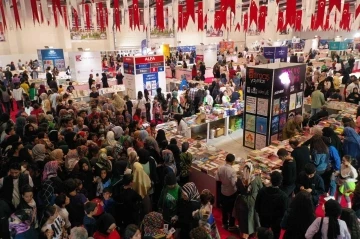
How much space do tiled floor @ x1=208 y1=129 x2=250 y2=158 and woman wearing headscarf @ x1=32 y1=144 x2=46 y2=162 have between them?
5059mm

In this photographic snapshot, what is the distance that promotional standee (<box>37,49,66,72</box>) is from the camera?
57.4 feet

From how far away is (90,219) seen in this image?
11.4ft

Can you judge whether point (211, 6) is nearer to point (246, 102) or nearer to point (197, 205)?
point (246, 102)

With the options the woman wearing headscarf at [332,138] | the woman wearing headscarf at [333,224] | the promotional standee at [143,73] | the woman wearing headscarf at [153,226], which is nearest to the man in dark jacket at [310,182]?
the woman wearing headscarf at [333,224]

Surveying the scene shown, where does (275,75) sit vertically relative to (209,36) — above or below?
below

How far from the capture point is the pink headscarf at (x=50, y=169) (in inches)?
173

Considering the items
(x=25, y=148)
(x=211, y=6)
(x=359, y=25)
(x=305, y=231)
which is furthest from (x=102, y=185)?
(x=359, y=25)

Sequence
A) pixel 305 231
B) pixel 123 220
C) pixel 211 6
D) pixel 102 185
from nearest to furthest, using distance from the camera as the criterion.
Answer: pixel 305 231 < pixel 123 220 < pixel 102 185 < pixel 211 6

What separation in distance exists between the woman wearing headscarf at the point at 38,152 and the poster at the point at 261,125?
526cm

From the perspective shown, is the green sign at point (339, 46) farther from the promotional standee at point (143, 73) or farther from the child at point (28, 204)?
the child at point (28, 204)

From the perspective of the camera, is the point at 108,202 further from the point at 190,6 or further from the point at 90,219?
the point at 190,6

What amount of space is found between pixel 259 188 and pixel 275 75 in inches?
159

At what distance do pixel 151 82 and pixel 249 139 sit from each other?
16.7 ft

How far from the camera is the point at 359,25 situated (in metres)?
8.02
